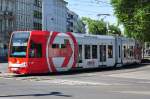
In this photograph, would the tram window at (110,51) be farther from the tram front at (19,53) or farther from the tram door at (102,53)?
the tram front at (19,53)

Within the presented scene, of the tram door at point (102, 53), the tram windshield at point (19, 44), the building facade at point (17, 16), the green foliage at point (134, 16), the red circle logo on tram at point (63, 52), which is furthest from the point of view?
the building facade at point (17, 16)

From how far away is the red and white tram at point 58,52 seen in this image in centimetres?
3162

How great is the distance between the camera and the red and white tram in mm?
31625

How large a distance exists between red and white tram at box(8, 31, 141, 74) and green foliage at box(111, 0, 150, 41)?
16751mm

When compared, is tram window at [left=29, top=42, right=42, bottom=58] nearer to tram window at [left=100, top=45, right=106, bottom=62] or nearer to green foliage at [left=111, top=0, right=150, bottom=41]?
tram window at [left=100, top=45, right=106, bottom=62]

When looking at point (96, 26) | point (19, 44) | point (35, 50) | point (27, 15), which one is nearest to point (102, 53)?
point (35, 50)

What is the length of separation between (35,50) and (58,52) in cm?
264

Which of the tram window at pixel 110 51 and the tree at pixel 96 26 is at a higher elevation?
the tree at pixel 96 26

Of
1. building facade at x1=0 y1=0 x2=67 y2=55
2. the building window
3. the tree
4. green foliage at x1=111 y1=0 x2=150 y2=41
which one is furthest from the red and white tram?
the tree

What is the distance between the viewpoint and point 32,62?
104 ft

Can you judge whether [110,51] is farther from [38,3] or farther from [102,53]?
[38,3]

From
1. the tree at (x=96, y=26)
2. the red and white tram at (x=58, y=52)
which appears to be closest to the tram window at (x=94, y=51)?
the red and white tram at (x=58, y=52)

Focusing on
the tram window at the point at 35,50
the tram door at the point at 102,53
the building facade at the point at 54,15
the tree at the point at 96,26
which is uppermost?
the building facade at the point at 54,15

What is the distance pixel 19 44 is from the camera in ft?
104
